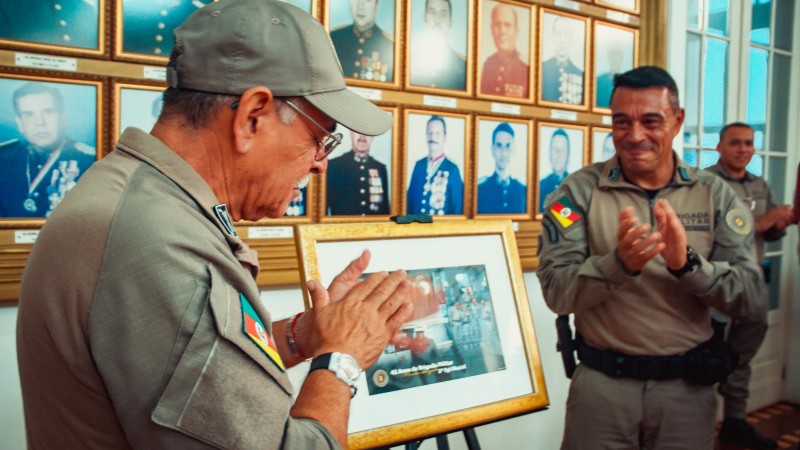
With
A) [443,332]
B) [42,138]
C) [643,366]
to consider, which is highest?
[42,138]

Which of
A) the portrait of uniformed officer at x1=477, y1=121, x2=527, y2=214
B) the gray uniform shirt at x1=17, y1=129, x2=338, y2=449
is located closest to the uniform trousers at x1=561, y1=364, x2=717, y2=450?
the portrait of uniformed officer at x1=477, y1=121, x2=527, y2=214

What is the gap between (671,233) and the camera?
6.56ft

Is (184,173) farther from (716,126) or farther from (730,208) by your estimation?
(716,126)

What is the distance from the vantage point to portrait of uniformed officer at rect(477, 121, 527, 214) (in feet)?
10.1

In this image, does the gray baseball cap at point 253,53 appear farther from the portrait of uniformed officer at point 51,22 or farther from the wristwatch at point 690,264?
the wristwatch at point 690,264

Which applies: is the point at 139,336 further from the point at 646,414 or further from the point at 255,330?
the point at 646,414

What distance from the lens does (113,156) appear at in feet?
3.34

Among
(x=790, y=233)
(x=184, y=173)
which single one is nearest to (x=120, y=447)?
(x=184, y=173)

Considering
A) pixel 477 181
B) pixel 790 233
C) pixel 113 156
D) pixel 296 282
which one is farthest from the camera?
pixel 790 233

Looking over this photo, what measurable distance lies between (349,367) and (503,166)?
2.19m

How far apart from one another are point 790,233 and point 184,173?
17.4ft

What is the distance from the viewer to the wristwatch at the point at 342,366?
1.10 metres

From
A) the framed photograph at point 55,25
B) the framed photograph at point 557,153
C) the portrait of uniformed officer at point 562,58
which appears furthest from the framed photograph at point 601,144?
the framed photograph at point 55,25

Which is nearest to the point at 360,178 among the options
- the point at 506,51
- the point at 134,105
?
the point at 134,105
